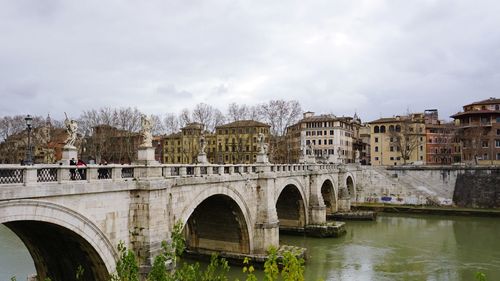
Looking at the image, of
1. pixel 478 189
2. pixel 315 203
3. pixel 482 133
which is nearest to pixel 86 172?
pixel 315 203

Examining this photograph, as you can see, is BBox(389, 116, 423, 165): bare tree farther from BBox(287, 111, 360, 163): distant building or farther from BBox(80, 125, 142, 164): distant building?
BBox(80, 125, 142, 164): distant building

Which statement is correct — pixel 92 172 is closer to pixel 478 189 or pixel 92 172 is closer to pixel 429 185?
pixel 429 185

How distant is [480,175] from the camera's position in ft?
141

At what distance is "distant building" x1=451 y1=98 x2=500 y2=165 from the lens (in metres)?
52.3

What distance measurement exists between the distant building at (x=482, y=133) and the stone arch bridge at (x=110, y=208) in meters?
40.4

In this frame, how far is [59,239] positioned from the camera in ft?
37.2

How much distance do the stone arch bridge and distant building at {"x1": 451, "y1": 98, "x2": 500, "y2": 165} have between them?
40.4 metres

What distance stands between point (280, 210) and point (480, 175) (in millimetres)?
24445

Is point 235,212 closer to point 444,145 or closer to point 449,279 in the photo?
point 449,279

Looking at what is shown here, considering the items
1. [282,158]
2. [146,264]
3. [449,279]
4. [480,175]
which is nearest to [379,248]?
[449,279]

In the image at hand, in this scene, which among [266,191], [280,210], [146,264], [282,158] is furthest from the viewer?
[282,158]

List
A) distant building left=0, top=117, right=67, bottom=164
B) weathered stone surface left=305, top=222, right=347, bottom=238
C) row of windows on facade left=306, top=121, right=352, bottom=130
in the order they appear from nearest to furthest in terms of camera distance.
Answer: weathered stone surface left=305, top=222, right=347, bottom=238, distant building left=0, top=117, right=67, bottom=164, row of windows on facade left=306, top=121, right=352, bottom=130

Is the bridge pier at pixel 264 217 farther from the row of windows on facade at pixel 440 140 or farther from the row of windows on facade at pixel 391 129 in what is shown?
the row of windows on facade at pixel 440 140

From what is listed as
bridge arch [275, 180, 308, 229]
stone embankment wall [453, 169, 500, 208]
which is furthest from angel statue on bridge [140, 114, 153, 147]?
stone embankment wall [453, 169, 500, 208]
